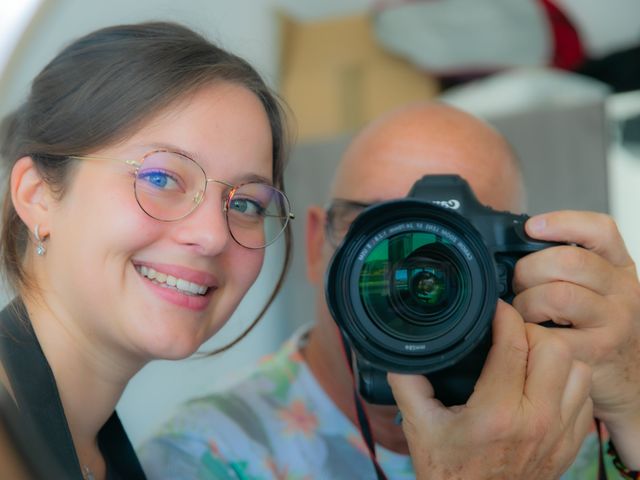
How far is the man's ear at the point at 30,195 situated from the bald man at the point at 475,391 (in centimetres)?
16

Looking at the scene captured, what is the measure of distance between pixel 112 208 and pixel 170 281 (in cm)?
5

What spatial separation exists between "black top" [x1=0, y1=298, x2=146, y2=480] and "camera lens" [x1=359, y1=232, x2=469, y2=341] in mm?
160

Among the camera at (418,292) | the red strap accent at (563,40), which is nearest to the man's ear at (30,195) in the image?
the camera at (418,292)

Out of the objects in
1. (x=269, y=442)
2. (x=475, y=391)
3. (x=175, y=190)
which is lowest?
(x=269, y=442)

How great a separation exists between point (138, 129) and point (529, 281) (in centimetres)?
24

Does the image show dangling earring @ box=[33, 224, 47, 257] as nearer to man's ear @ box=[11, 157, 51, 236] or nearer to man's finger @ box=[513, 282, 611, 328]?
man's ear @ box=[11, 157, 51, 236]

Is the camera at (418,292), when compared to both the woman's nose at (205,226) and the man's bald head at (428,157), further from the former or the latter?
the man's bald head at (428,157)

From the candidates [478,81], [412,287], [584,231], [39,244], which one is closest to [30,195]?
[39,244]

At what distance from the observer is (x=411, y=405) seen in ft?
1.37

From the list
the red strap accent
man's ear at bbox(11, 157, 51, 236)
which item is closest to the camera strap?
man's ear at bbox(11, 157, 51, 236)

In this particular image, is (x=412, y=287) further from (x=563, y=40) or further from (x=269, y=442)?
(x=563, y=40)

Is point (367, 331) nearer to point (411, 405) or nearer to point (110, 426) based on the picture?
point (411, 405)

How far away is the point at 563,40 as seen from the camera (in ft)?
3.49

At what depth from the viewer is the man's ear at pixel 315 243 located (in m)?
0.65
